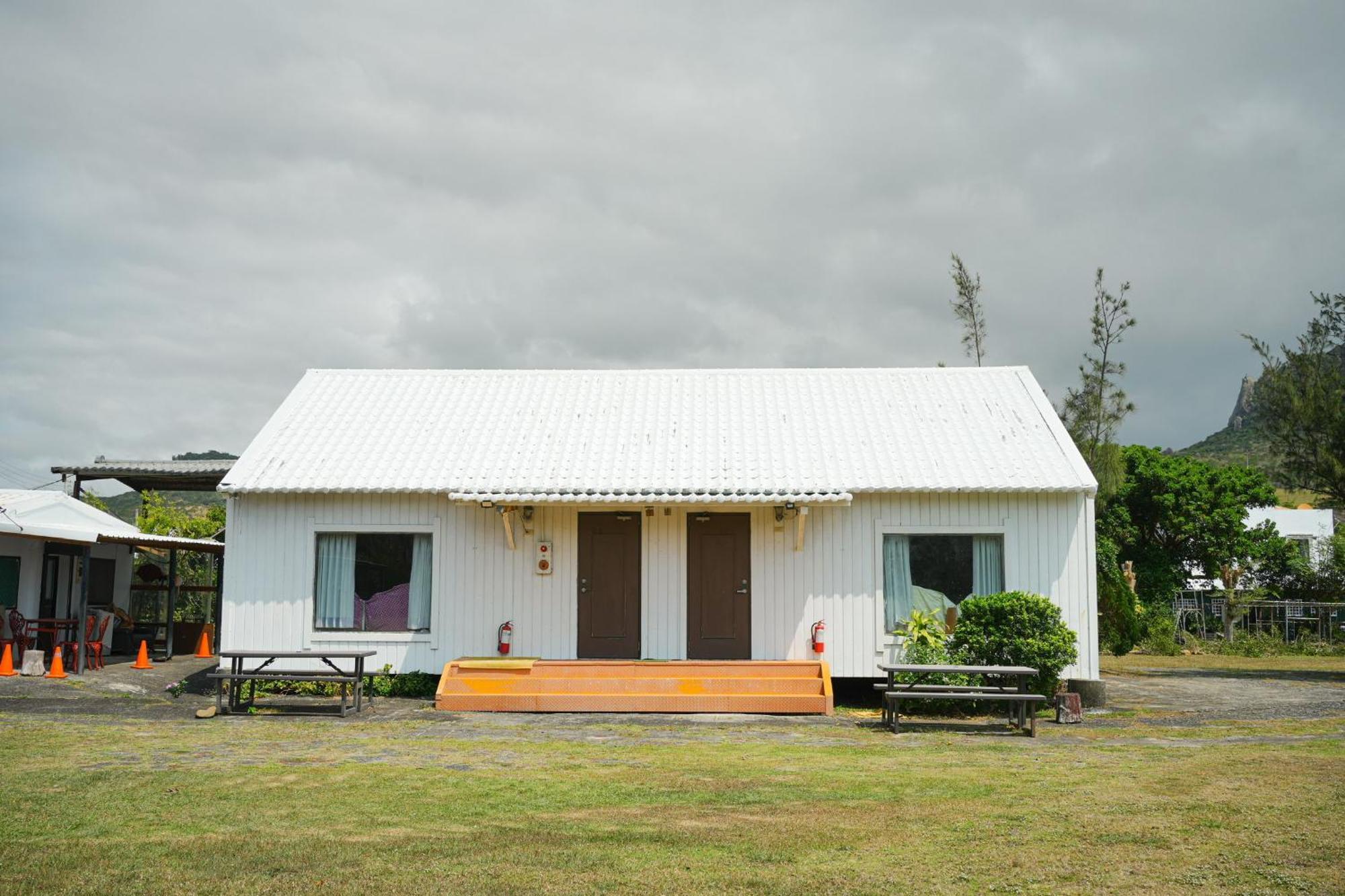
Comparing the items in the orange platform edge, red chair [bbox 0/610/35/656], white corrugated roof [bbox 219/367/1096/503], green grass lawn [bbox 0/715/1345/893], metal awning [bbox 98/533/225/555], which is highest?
white corrugated roof [bbox 219/367/1096/503]

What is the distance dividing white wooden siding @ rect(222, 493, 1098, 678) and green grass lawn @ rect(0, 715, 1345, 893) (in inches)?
147

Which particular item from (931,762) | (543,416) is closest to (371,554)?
(543,416)

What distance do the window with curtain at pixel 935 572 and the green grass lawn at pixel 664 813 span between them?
3.77 meters

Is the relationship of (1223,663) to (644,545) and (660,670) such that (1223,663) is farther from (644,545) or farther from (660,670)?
(660,670)

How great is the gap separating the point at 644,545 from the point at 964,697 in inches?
205

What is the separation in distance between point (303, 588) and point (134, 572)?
526 inches

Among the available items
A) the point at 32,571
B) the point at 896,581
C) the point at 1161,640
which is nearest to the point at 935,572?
the point at 896,581

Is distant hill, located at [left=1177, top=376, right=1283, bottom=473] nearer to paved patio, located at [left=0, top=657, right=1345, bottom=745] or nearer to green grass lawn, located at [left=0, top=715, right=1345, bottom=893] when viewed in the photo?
paved patio, located at [left=0, top=657, right=1345, bottom=745]

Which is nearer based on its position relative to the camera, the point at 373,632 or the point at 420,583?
the point at 373,632

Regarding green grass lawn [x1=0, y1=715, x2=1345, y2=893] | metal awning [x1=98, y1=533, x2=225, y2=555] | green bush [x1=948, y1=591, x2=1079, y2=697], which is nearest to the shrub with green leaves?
green bush [x1=948, y1=591, x2=1079, y2=697]

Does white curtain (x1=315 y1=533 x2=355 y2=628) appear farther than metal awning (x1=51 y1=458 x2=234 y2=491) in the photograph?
No

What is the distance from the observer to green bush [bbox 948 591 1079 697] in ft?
45.8

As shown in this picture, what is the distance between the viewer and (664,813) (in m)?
7.88

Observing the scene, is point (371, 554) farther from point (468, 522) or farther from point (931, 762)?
point (931, 762)
